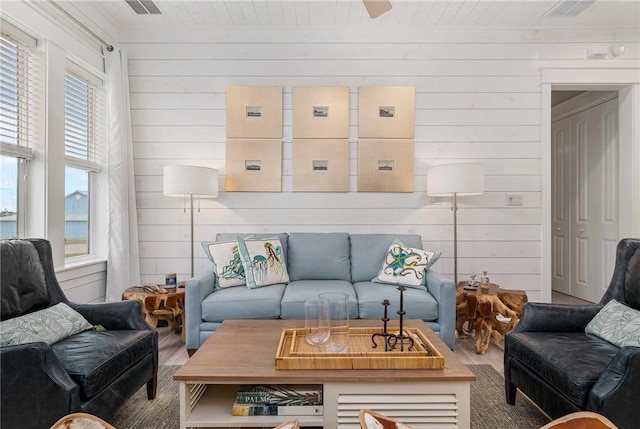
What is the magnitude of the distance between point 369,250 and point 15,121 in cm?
281

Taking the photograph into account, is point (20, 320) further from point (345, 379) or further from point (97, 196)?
point (97, 196)

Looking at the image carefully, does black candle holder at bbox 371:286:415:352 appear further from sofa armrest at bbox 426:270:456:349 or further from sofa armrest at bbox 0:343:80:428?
sofa armrest at bbox 0:343:80:428

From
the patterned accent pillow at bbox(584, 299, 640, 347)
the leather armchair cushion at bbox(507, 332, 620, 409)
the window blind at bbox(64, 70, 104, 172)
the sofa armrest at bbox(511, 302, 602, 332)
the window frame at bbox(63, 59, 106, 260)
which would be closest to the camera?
the leather armchair cushion at bbox(507, 332, 620, 409)

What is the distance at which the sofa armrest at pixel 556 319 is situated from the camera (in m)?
2.02

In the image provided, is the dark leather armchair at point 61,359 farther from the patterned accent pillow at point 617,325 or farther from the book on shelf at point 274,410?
the patterned accent pillow at point 617,325

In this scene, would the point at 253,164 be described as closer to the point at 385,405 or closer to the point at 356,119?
the point at 356,119

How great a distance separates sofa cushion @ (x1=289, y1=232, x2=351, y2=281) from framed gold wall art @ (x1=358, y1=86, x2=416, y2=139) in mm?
1126

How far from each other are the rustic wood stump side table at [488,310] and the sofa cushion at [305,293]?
2.95ft

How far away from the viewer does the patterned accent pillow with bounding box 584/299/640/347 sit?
1.74 metres

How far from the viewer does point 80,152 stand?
311 centimetres

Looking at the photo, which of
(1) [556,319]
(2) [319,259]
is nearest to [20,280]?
(2) [319,259]

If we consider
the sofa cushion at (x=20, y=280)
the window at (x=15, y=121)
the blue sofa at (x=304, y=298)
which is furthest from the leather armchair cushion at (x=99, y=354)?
the window at (x=15, y=121)

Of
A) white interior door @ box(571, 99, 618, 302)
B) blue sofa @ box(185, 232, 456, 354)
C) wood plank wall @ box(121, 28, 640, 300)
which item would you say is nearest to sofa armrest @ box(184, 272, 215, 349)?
blue sofa @ box(185, 232, 456, 354)

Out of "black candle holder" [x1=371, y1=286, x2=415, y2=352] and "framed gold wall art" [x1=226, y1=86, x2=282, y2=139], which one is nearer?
"black candle holder" [x1=371, y1=286, x2=415, y2=352]
